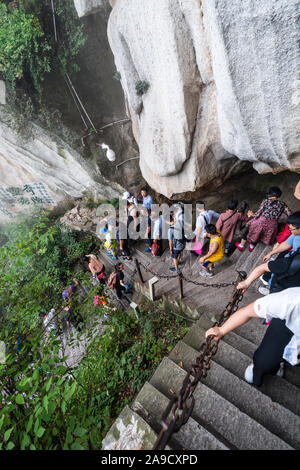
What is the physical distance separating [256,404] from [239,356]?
26.7 inches

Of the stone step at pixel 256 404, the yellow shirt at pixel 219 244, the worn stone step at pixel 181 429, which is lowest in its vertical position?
the stone step at pixel 256 404

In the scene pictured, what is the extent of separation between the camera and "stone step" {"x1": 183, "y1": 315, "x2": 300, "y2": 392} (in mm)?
2914

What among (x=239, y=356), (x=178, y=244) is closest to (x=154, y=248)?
(x=178, y=244)

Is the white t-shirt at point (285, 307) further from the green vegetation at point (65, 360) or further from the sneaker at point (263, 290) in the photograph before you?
the sneaker at point (263, 290)

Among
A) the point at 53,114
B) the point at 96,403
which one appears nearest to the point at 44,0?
the point at 53,114

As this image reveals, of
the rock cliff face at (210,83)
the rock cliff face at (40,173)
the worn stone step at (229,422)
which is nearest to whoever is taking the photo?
the worn stone step at (229,422)

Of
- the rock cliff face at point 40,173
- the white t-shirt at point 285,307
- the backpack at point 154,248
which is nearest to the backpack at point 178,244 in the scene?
the backpack at point 154,248

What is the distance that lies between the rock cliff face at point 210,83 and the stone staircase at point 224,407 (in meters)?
3.69

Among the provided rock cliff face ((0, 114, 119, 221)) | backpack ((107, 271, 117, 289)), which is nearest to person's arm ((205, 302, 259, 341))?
backpack ((107, 271, 117, 289))

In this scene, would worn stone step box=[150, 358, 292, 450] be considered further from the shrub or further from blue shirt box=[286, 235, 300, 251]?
the shrub

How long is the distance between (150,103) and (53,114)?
4.69m

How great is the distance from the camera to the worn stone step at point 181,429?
240 centimetres

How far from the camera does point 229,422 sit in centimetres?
258

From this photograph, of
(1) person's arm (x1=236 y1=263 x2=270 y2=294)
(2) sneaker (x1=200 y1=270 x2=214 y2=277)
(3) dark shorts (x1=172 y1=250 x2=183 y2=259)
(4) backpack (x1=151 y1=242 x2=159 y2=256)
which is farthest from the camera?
(4) backpack (x1=151 y1=242 x2=159 y2=256)
